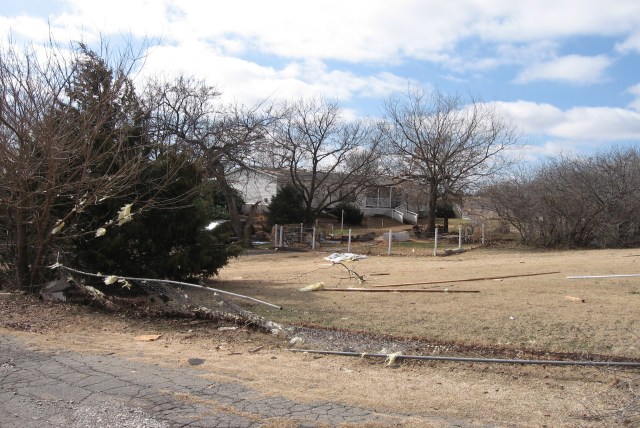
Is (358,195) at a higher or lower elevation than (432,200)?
higher

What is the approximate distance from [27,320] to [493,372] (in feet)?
21.9

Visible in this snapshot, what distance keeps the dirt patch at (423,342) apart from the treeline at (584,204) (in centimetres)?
1465

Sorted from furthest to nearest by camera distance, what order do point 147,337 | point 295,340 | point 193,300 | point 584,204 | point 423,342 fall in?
1. point 584,204
2. point 193,300
3. point 147,337
4. point 295,340
5. point 423,342

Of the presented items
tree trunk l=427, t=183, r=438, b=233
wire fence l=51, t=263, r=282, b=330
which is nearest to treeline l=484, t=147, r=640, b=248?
tree trunk l=427, t=183, r=438, b=233

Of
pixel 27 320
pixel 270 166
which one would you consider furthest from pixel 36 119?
pixel 270 166

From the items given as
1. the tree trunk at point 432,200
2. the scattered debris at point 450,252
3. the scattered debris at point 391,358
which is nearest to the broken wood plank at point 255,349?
the scattered debris at point 391,358

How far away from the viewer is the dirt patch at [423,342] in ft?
16.2

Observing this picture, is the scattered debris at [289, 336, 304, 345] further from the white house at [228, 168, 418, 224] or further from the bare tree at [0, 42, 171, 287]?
the white house at [228, 168, 418, 224]

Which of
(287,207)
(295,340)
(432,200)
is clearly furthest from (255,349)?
(287,207)

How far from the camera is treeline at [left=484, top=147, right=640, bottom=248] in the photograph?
24875 mm

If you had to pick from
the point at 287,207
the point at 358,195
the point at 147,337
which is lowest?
→ the point at 147,337

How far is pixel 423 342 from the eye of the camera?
6.96 m

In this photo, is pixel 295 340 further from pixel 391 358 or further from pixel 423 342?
pixel 423 342

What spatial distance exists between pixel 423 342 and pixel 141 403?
11.5ft
